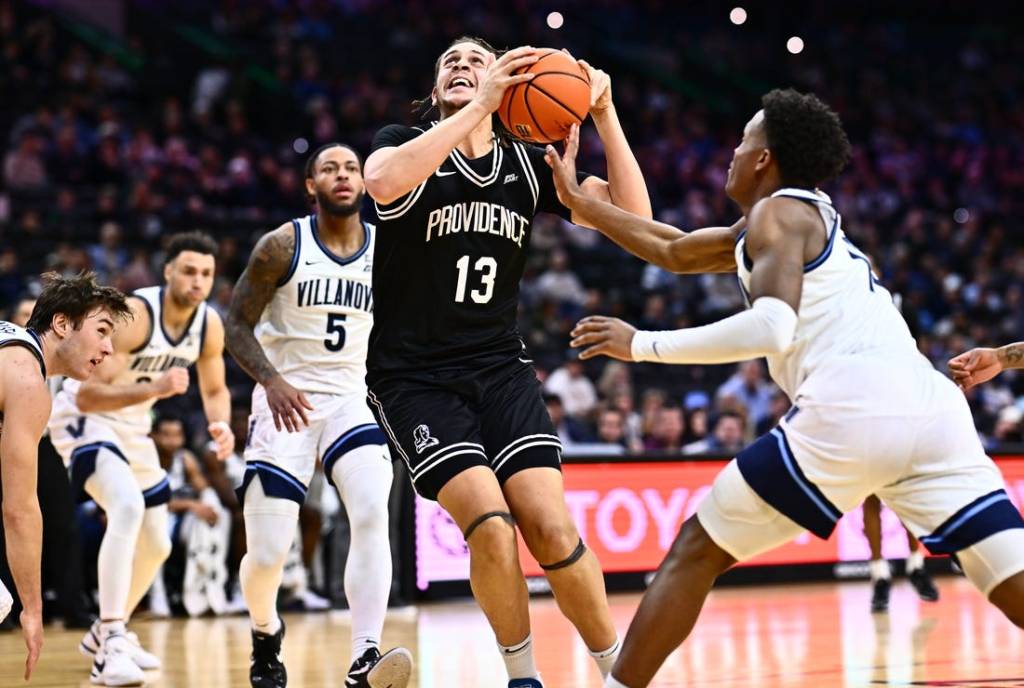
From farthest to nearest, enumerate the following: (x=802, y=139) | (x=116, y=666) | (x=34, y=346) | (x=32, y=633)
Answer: (x=116, y=666) → (x=34, y=346) → (x=32, y=633) → (x=802, y=139)

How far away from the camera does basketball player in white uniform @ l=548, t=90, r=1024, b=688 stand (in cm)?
395

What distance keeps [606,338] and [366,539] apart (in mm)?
2089

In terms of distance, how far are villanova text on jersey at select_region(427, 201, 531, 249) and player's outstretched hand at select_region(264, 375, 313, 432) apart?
1.14m

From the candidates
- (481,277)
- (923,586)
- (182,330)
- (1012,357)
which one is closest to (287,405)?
(481,277)

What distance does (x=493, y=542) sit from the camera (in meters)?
4.62

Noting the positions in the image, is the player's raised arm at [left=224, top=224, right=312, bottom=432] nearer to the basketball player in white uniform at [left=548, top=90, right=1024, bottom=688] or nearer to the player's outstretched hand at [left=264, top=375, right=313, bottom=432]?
the player's outstretched hand at [left=264, top=375, right=313, bottom=432]

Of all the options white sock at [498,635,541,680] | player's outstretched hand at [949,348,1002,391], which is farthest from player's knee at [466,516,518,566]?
player's outstretched hand at [949,348,1002,391]

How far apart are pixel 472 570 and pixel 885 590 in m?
5.88

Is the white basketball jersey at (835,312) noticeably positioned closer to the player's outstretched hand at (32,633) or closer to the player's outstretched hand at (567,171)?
the player's outstretched hand at (567,171)

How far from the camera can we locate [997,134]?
81.4ft

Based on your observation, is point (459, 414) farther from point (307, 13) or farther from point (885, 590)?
point (307, 13)

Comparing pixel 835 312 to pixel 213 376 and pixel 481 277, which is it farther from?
pixel 213 376

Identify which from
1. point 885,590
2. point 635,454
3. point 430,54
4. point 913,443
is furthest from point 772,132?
point 430,54

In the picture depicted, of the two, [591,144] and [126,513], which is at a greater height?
[591,144]
